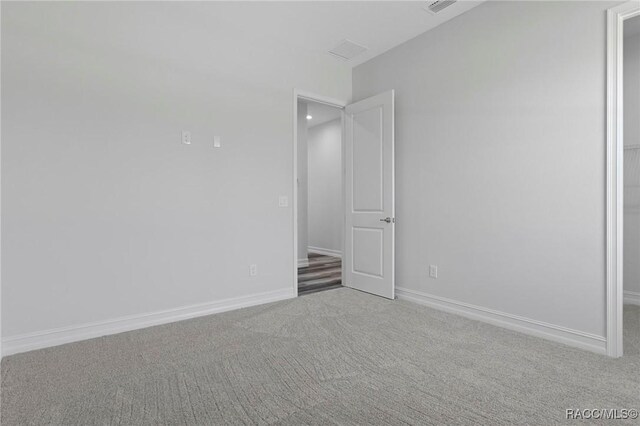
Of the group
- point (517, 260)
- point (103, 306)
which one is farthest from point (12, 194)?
point (517, 260)

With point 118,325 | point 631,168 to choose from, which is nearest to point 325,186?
point 631,168

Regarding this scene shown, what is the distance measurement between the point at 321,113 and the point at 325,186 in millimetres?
1531

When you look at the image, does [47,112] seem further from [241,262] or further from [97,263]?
[241,262]

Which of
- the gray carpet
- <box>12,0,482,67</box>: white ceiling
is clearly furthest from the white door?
the gray carpet

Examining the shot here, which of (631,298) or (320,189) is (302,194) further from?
(631,298)

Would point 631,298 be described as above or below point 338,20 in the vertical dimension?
below

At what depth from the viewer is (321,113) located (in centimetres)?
628

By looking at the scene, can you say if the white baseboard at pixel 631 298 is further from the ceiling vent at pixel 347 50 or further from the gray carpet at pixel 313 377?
the ceiling vent at pixel 347 50

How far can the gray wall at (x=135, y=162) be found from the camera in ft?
7.72

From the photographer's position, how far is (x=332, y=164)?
6898 mm

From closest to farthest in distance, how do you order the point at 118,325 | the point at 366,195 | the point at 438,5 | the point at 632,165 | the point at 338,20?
the point at 118,325, the point at 438,5, the point at 338,20, the point at 632,165, the point at 366,195

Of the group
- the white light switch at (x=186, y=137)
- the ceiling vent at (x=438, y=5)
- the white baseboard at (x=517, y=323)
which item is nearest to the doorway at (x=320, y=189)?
the white baseboard at (x=517, y=323)

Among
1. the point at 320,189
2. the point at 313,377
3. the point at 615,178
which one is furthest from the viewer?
the point at 320,189

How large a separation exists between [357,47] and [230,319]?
3.16 m
